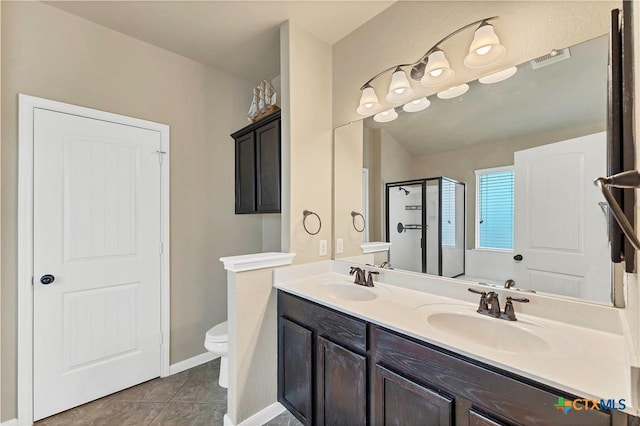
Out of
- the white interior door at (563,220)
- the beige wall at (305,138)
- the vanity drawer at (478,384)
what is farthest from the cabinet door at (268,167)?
the white interior door at (563,220)

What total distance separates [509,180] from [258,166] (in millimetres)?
1809

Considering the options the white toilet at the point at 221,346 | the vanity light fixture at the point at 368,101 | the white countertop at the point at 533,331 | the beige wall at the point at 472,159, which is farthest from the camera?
the white toilet at the point at 221,346

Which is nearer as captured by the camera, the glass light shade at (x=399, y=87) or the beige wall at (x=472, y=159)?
the beige wall at (x=472, y=159)

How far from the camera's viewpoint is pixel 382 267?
1.92m

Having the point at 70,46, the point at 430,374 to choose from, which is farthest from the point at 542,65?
the point at 70,46

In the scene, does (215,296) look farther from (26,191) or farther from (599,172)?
(599,172)

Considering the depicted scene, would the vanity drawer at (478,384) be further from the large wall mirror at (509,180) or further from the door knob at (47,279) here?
the door knob at (47,279)

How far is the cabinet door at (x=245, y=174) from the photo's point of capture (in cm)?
245

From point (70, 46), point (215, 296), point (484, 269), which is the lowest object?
point (215, 296)

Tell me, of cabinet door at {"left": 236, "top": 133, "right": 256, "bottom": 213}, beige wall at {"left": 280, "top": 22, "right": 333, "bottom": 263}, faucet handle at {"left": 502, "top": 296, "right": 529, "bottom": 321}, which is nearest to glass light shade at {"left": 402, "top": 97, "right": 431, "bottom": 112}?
beige wall at {"left": 280, "top": 22, "right": 333, "bottom": 263}

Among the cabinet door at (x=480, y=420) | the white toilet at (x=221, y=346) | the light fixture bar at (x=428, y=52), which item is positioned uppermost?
the light fixture bar at (x=428, y=52)

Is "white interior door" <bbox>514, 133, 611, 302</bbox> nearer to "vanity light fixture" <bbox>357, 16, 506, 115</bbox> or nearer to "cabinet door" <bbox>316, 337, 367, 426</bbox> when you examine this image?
"vanity light fixture" <bbox>357, 16, 506, 115</bbox>

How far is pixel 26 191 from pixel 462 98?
9.10 feet

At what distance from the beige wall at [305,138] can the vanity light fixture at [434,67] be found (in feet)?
1.19
